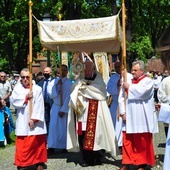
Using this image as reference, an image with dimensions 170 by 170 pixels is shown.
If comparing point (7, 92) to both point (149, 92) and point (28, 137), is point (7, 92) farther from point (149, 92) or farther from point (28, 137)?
point (149, 92)

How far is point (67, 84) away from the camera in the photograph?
28.2 ft

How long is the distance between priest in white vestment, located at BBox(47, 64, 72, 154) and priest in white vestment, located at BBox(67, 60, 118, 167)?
0.96 metres

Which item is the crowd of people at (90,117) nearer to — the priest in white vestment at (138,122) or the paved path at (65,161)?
the priest in white vestment at (138,122)

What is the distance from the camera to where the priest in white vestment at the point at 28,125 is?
6.85 meters

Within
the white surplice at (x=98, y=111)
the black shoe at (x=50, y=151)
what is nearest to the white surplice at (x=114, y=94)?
the white surplice at (x=98, y=111)

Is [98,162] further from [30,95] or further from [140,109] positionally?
[30,95]

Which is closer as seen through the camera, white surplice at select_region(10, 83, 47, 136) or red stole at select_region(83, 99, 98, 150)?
white surplice at select_region(10, 83, 47, 136)

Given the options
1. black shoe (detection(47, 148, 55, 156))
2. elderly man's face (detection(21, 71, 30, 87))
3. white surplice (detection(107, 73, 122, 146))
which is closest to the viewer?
elderly man's face (detection(21, 71, 30, 87))

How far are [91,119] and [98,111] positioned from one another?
0.60ft

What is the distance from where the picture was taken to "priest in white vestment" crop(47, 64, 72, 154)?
8.55m

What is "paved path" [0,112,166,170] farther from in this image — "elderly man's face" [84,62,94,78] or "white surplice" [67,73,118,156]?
"elderly man's face" [84,62,94,78]

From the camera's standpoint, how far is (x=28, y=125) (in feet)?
22.4

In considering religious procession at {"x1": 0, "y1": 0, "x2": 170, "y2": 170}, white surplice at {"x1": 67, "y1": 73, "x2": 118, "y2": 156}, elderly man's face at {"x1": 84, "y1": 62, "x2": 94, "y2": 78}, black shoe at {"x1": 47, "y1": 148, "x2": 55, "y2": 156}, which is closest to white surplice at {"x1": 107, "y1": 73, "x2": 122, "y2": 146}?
religious procession at {"x1": 0, "y1": 0, "x2": 170, "y2": 170}

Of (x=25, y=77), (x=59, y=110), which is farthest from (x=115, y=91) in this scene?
(x=25, y=77)
